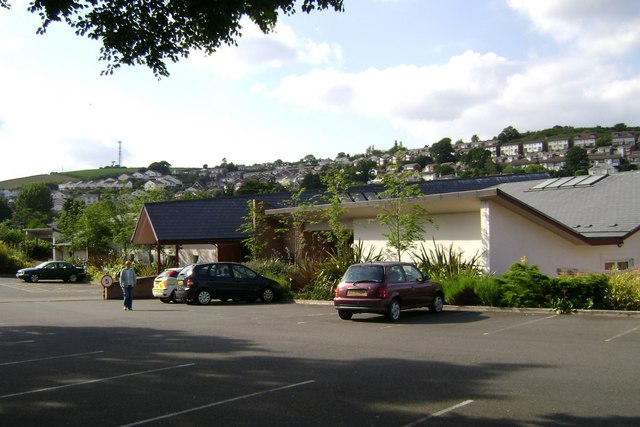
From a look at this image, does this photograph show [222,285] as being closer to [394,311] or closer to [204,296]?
[204,296]

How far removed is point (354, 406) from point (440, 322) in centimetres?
898

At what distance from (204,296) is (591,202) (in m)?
16.7

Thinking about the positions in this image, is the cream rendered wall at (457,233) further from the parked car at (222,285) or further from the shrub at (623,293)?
the shrub at (623,293)

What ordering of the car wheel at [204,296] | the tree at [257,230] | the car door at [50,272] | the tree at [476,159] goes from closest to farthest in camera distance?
the car wheel at [204,296], the tree at [257,230], the car door at [50,272], the tree at [476,159]

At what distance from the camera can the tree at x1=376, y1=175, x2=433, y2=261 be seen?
72.6 feet

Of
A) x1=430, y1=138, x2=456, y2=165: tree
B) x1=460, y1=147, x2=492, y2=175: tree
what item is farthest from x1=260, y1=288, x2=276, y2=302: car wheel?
x1=430, y1=138, x2=456, y2=165: tree

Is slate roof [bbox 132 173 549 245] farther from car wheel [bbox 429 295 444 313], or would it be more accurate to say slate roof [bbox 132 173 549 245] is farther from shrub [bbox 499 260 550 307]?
shrub [bbox 499 260 550 307]

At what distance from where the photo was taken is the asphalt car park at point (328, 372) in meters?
7.19

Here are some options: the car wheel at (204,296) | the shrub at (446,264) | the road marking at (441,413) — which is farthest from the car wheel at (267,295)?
the road marking at (441,413)

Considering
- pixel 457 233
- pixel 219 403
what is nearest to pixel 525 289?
pixel 457 233

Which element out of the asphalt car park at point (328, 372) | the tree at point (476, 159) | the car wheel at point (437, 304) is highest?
the tree at point (476, 159)

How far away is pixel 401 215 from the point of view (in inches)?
882

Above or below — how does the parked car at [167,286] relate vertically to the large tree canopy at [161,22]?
below

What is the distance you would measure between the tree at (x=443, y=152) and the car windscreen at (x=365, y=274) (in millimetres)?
157136
